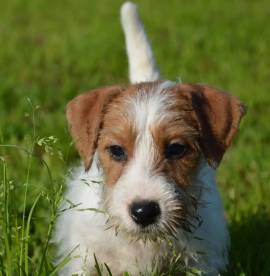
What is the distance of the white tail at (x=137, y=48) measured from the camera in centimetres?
623

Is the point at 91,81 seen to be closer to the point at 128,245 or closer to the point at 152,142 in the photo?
the point at 128,245

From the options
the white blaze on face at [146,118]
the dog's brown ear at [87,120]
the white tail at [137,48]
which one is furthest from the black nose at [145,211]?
the white tail at [137,48]

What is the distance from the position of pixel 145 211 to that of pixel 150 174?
0.79 feet

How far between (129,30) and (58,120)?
2329mm

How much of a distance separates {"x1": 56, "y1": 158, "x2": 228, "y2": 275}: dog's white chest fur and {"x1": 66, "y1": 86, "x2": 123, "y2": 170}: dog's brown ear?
20cm

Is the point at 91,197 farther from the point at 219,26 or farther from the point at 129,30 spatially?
the point at 219,26

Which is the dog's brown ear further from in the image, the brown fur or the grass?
the grass

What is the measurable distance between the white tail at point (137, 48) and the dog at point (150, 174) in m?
1.15

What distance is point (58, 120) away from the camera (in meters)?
8.45

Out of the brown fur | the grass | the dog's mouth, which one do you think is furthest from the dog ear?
the grass

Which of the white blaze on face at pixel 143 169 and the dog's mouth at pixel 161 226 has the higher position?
the white blaze on face at pixel 143 169

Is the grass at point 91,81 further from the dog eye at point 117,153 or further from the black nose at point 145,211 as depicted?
the black nose at point 145,211

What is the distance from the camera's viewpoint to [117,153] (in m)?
4.67

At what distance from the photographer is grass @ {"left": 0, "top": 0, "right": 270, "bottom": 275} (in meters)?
4.39
